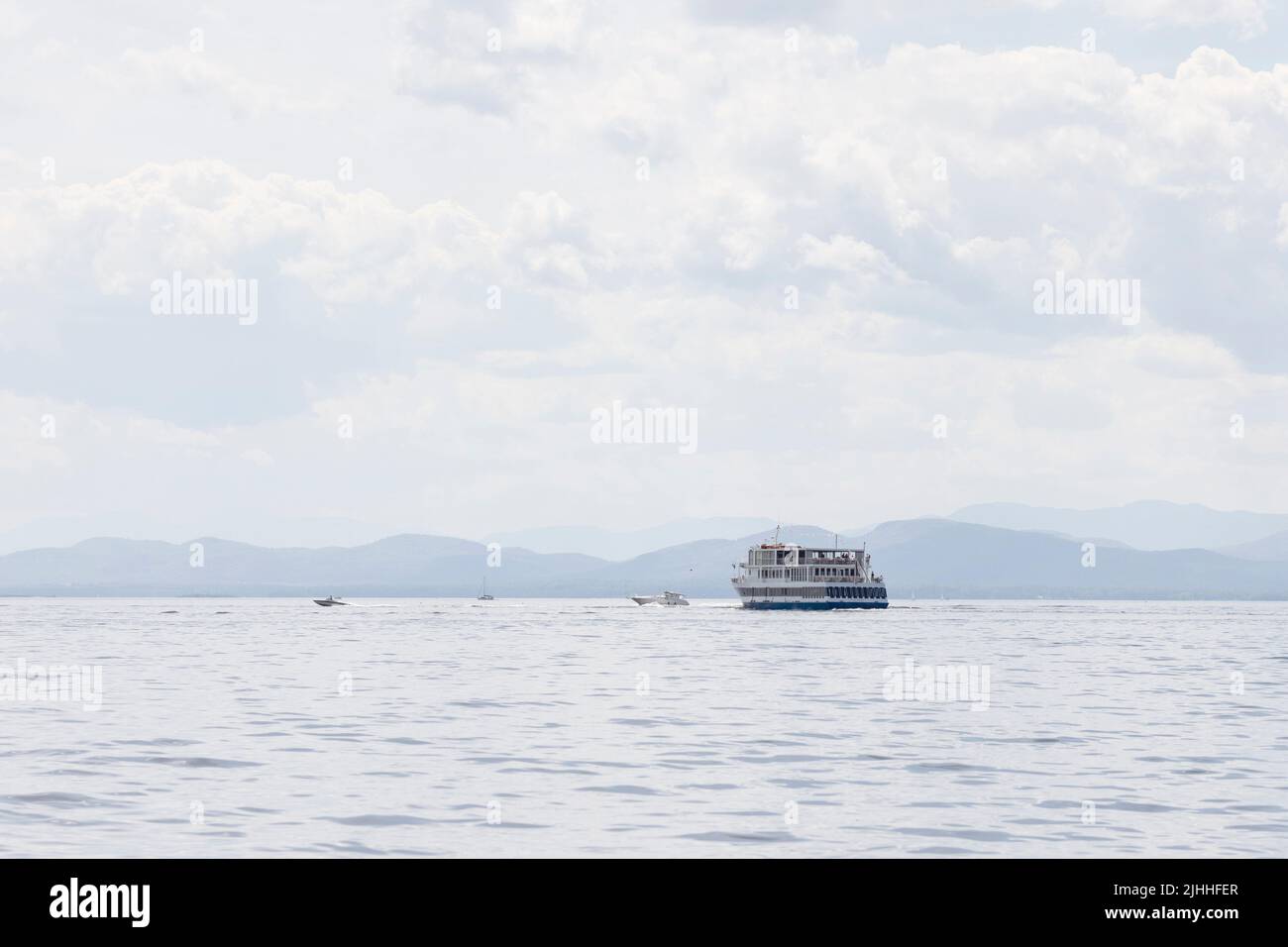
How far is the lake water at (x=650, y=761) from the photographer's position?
25609 millimetres

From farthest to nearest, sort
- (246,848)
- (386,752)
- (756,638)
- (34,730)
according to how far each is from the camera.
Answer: (756,638) < (34,730) < (386,752) < (246,848)

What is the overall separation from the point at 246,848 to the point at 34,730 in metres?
22.0

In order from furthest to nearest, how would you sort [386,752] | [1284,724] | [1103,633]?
[1103,633] → [1284,724] → [386,752]

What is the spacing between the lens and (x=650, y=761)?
36.0m

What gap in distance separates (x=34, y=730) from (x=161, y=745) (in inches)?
245

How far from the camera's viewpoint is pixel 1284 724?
4644 centimetres

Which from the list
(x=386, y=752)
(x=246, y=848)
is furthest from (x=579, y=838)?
(x=386, y=752)

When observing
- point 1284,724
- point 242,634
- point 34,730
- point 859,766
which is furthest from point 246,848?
point 242,634

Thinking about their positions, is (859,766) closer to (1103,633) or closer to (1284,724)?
(1284,724)

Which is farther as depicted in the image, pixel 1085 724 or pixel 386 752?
pixel 1085 724

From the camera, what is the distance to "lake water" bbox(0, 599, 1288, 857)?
25609 mm
